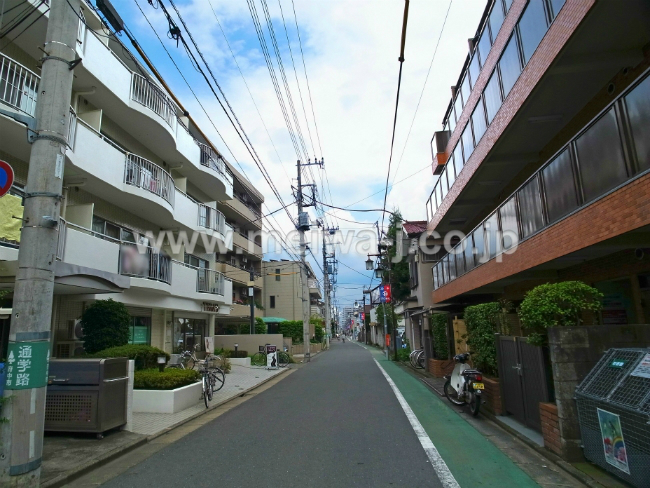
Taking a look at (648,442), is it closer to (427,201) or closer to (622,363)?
(622,363)

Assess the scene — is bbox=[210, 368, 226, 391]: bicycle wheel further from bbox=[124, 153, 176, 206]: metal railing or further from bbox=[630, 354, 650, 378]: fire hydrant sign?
bbox=[630, 354, 650, 378]: fire hydrant sign

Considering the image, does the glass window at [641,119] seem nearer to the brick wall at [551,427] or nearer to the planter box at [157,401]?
the brick wall at [551,427]

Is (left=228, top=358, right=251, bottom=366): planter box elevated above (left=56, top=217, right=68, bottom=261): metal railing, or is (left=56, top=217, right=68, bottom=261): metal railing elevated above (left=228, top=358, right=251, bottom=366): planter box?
(left=56, top=217, right=68, bottom=261): metal railing

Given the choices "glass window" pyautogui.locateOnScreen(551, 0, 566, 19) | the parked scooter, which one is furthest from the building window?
"glass window" pyautogui.locateOnScreen(551, 0, 566, 19)

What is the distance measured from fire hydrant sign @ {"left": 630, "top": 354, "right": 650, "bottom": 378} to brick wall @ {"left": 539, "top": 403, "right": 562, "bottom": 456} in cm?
149

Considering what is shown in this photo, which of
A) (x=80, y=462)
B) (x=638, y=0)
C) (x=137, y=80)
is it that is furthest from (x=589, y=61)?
(x=137, y=80)

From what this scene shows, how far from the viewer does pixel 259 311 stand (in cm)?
3772

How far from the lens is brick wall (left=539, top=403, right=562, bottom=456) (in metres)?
5.59

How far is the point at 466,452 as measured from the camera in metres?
6.16

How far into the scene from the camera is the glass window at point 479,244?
1214 cm

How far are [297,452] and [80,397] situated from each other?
143 inches

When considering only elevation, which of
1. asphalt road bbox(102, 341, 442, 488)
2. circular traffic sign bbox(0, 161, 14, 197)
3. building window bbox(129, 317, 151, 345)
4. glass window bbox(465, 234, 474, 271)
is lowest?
asphalt road bbox(102, 341, 442, 488)

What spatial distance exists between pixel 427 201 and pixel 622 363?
16.4 m

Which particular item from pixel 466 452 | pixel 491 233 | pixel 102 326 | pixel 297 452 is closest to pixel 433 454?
pixel 466 452
